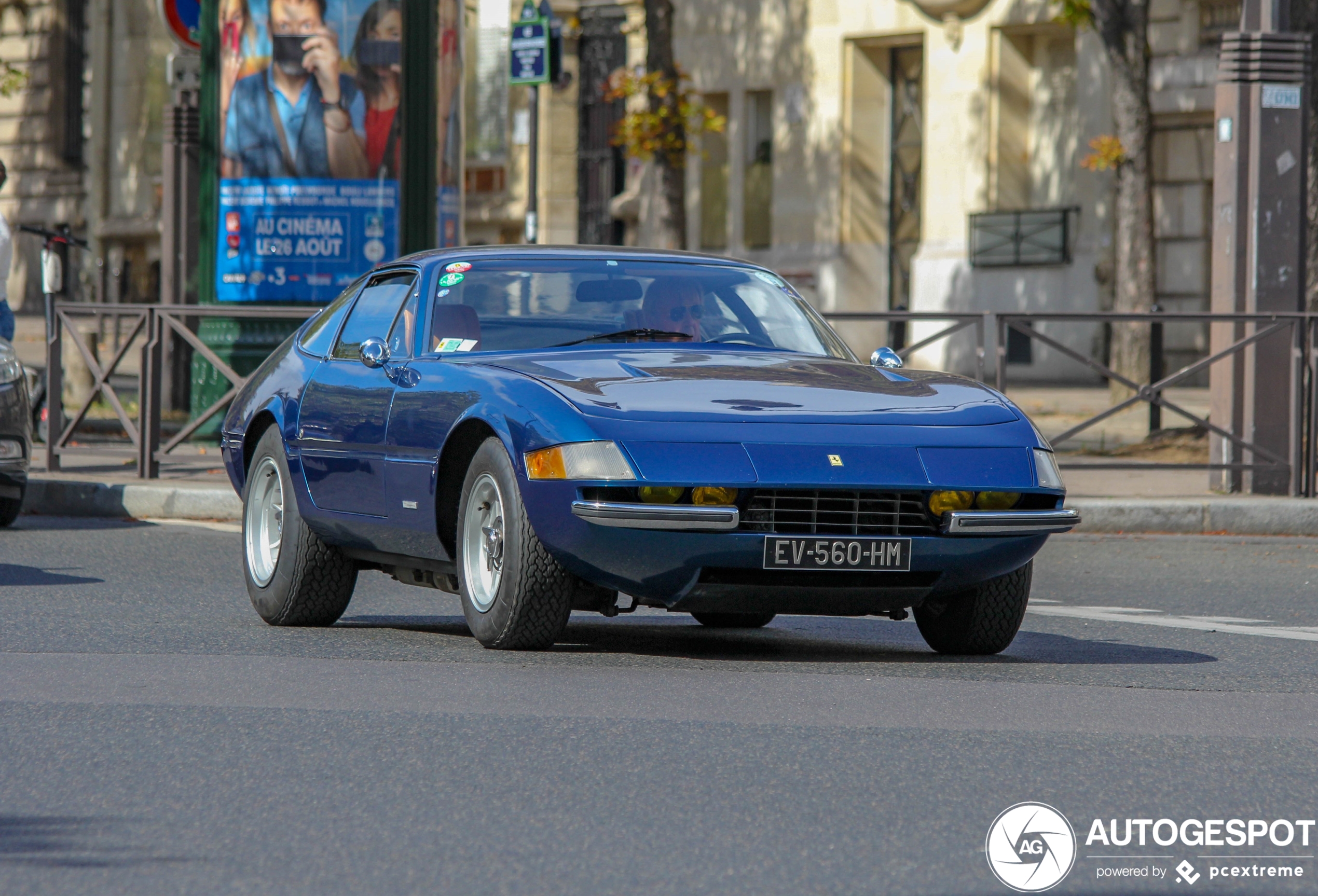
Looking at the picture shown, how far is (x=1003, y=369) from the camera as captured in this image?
44.8 feet

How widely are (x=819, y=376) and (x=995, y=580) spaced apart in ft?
2.93

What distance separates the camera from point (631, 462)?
6449 mm

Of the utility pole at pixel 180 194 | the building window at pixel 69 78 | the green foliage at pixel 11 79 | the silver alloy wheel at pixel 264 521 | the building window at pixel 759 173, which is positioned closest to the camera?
the silver alloy wheel at pixel 264 521

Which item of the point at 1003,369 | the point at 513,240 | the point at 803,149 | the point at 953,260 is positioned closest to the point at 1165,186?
the point at 953,260

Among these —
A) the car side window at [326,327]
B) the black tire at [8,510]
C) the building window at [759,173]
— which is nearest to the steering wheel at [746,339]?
the car side window at [326,327]

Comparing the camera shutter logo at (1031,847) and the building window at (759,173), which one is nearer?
the camera shutter logo at (1031,847)

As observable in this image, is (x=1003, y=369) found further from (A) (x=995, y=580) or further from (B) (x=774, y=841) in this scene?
(B) (x=774, y=841)

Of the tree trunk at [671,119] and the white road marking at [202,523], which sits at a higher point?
the tree trunk at [671,119]

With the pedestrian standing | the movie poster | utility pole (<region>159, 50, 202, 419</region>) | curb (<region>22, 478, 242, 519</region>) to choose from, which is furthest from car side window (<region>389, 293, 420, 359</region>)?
utility pole (<region>159, 50, 202, 419</region>)

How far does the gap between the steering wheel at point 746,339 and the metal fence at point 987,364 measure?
5.54 m

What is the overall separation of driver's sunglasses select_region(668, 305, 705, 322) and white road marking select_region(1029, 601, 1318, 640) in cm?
219

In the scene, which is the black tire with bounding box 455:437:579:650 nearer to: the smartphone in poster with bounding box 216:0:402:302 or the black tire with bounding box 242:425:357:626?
the black tire with bounding box 242:425:357:626

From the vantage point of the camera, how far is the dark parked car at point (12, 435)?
11727 mm

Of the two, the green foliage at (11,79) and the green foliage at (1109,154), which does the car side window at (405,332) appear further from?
the green foliage at (11,79)
